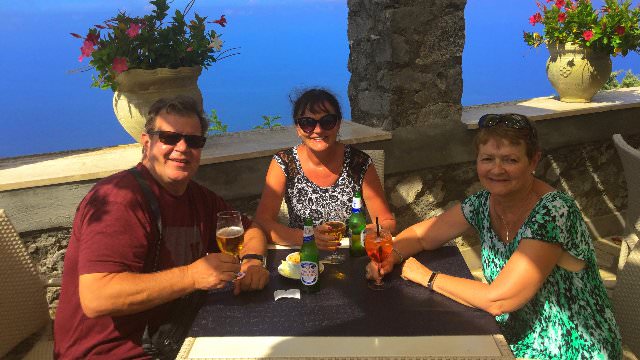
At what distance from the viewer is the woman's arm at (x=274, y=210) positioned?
8.14 feet

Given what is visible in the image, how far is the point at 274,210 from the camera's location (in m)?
2.74

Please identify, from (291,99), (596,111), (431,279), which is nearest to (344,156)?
(291,99)

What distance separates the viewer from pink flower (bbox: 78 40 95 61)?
2980mm

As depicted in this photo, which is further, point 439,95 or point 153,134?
point 439,95

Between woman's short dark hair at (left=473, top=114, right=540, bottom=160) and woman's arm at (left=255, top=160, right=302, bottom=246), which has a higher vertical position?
woman's short dark hair at (left=473, top=114, right=540, bottom=160)

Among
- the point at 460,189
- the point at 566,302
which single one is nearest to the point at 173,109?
the point at 566,302

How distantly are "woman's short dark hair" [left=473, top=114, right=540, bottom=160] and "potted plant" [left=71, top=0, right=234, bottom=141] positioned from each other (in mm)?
1997

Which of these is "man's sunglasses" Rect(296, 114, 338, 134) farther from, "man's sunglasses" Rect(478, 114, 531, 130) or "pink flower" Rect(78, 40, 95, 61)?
"pink flower" Rect(78, 40, 95, 61)

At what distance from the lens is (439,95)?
377 centimetres

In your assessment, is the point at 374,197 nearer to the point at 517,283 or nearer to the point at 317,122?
the point at 317,122

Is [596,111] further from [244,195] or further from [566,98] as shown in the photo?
[244,195]

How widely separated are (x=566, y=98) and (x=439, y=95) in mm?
1660

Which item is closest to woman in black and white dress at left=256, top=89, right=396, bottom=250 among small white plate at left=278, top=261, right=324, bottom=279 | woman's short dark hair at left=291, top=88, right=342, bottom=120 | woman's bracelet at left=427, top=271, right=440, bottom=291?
woman's short dark hair at left=291, top=88, right=342, bottom=120

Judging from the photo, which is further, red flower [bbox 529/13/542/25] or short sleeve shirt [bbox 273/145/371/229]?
red flower [bbox 529/13/542/25]
